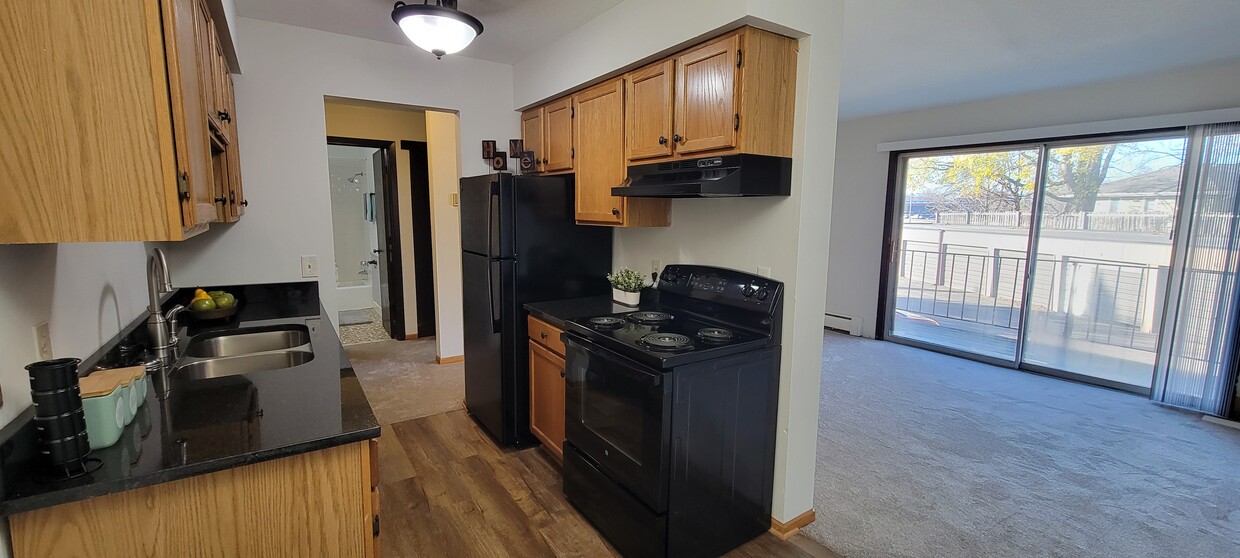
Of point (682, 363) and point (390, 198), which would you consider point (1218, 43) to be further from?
point (390, 198)

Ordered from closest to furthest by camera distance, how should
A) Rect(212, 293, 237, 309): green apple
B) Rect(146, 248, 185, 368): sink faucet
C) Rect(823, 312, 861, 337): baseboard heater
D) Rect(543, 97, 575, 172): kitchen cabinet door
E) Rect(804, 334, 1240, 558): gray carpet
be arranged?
1. Rect(146, 248, 185, 368): sink faucet
2. Rect(804, 334, 1240, 558): gray carpet
3. Rect(212, 293, 237, 309): green apple
4. Rect(543, 97, 575, 172): kitchen cabinet door
5. Rect(823, 312, 861, 337): baseboard heater

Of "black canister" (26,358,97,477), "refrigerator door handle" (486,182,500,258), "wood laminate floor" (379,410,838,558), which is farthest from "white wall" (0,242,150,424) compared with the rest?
"refrigerator door handle" (486,182,500,258)

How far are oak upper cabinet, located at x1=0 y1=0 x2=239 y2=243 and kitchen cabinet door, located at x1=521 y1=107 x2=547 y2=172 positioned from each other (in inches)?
98.4

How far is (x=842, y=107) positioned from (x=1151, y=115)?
2.31 m

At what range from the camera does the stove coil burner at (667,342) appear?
199cm

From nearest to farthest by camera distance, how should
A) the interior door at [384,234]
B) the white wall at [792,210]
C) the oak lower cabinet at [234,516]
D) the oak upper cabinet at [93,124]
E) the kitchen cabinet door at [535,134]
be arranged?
1. the oak upper cabinet at [93,124]
2. the oak lower cabinet at [234,516]
3. the white wall at [792,210]
4. the kitchen cabinet door at [535,134]
5. the interior door at [384,234]

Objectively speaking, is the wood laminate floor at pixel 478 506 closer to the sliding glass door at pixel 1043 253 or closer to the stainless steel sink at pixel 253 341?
the stainless steel sink at pixel 253 341

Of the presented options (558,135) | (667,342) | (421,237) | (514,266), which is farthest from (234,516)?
(421,237)

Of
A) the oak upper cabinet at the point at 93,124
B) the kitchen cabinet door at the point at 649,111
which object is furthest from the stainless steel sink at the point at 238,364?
the kitchen cabinet door at the point at 649,111

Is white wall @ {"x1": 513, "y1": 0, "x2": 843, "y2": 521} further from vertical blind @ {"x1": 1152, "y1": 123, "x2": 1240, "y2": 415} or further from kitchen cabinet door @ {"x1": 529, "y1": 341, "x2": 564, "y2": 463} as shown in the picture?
vertical blind @ {"x1": 1152, "y1": 123, "x2": 1240, "y2": 415}

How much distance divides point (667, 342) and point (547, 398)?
43.6 inches

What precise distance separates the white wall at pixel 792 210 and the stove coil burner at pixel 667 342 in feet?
1.54

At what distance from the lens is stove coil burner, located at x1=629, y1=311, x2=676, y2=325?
2.51 meters

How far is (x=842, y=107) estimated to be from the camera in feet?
17.6
